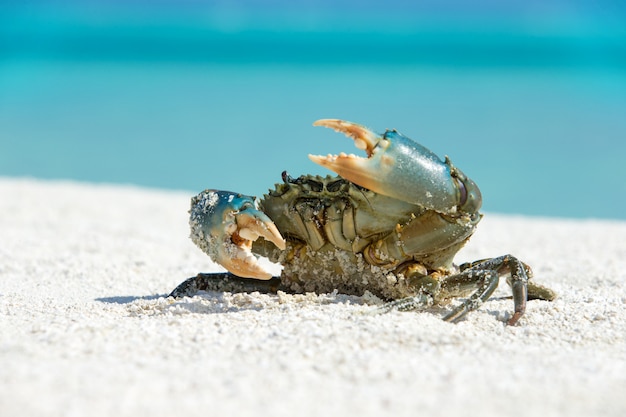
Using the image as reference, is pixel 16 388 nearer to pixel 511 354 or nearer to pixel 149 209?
pixel 511 354

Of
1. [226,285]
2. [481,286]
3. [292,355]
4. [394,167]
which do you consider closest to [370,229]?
[394,167]

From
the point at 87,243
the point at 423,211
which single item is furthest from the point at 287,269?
the point at 87,243

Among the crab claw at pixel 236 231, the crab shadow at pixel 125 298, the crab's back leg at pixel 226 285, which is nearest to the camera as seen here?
the crab claw at pixel 236 231

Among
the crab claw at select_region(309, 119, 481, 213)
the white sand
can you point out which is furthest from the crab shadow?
the crab claw at select_region(309, 119, 481, 213)

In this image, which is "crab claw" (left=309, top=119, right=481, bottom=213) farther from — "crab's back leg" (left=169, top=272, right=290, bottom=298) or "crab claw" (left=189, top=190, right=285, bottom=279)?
"crab's back leg" (left=169, top=272, right=290, bottom=298)

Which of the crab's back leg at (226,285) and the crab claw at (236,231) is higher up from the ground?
the crab claw at (236,231)

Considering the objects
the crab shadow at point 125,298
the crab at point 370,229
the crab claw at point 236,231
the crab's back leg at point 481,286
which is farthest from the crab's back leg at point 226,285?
the crab's back leg at point 481,286

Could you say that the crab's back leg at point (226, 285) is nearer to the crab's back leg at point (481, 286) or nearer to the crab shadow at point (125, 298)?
the crab shadow at point (125, 298)
